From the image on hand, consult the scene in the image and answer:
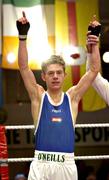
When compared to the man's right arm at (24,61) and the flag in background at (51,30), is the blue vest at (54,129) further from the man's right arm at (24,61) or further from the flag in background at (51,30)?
the flag in background at (51,30)

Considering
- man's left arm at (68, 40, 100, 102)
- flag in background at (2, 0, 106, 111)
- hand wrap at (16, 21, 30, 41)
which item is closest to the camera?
hand wrap at (16, 21, 30, 41)

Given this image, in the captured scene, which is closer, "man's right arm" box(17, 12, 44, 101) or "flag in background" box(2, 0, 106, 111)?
"man's right arm" box(17, 12, 44, 101)

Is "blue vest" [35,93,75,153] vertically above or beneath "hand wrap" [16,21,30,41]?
beneath

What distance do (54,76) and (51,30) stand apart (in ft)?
6.72

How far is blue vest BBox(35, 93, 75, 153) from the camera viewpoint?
7.14ft

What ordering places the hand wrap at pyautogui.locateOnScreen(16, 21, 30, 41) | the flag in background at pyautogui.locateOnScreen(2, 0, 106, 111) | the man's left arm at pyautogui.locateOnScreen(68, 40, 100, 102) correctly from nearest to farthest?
the hand wrap at pyautogui.locateOnScreen(16, 21, 30, 41)
the man's left arm at pyautogui.locateOnScreen(68, 40, 100, 102)
the flag in background at pyautogui.locateOnScreen(2, 0, 106, 111)

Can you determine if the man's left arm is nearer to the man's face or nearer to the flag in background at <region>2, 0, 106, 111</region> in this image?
the man's face

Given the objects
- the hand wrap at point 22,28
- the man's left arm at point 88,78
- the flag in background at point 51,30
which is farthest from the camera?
the flag in background at point 51,30

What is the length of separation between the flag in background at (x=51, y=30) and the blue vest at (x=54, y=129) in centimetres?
189

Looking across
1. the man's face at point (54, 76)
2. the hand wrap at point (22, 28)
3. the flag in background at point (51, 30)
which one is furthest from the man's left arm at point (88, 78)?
the flag in background at point (51, 30)

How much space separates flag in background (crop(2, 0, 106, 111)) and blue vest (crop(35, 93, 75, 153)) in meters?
1.89

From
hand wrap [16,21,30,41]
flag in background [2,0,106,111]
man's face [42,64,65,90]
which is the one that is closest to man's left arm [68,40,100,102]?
man's face [42,64,65,90]

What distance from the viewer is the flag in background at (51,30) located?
4.08 meters

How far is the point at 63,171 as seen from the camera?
7.09ft
